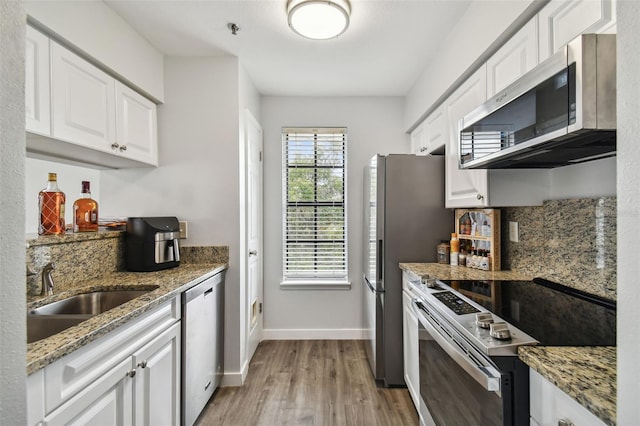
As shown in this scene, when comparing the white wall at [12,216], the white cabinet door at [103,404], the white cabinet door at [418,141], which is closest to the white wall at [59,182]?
the white cabinet door at [103,404]

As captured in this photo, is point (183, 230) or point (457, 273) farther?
point (183, 230)

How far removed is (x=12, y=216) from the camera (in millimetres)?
490

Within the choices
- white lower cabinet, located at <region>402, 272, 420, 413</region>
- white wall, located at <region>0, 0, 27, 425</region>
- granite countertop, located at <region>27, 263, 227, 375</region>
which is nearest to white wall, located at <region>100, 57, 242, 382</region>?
granite countertop, located at <region>27, 263, 227, 375</region>

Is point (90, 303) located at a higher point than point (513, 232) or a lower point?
lower

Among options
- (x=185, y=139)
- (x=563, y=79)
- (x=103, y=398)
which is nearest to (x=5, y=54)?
(x=103, y=398)

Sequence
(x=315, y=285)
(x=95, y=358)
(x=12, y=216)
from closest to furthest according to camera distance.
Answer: (x=12, y=216), (x=95, y=358), (x=315, y=285)

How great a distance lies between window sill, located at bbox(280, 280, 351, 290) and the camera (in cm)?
310

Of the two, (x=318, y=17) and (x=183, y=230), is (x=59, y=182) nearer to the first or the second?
(x=183, y=230)

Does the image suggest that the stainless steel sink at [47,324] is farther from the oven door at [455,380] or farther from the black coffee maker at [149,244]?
the oven door at [455,380]

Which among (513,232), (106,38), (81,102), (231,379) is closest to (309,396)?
(231,379)

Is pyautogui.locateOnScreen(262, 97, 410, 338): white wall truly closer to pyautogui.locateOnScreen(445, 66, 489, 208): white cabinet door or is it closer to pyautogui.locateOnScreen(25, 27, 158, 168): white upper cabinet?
pyautogui.locateOnScreen(445, 66, 489, 208): white cabinet door

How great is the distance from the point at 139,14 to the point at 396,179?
191 centimetres

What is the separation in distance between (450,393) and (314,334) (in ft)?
6.50

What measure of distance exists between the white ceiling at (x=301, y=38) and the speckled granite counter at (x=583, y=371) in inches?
70.4
